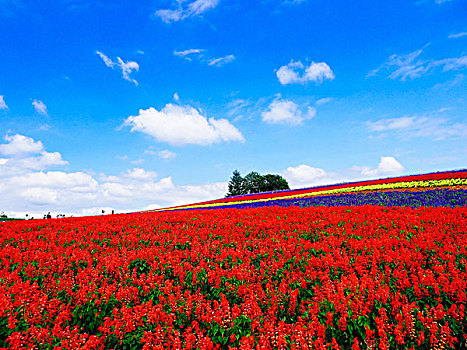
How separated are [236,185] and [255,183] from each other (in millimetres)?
4591

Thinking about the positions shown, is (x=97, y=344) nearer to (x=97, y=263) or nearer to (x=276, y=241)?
(x=97, y=263)

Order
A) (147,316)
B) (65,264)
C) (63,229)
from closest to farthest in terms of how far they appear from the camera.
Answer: (147,316), (65,264), (63,229)

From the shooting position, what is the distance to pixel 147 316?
4.17 meters

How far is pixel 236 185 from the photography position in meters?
62.5

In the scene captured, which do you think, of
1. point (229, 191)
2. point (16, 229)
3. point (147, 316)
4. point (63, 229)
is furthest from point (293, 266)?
point (229, 191)

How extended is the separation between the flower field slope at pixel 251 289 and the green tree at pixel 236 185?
2069 inches

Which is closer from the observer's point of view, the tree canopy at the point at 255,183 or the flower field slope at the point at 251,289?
the flower field slope at the point at 251,289

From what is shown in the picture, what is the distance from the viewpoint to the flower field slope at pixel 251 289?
381 cm

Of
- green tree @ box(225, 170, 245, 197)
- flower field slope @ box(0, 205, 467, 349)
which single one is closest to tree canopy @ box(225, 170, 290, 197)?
green tree @ box(225, 170, 245, 197)

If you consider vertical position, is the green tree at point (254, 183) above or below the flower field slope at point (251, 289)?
above

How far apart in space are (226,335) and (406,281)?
334 cm

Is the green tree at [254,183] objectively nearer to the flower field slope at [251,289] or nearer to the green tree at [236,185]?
the green tree at [236,185]

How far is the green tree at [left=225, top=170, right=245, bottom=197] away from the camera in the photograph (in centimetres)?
6194

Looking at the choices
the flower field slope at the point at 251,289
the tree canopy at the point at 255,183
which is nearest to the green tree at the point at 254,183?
the tree canopy at the point at 255,183
